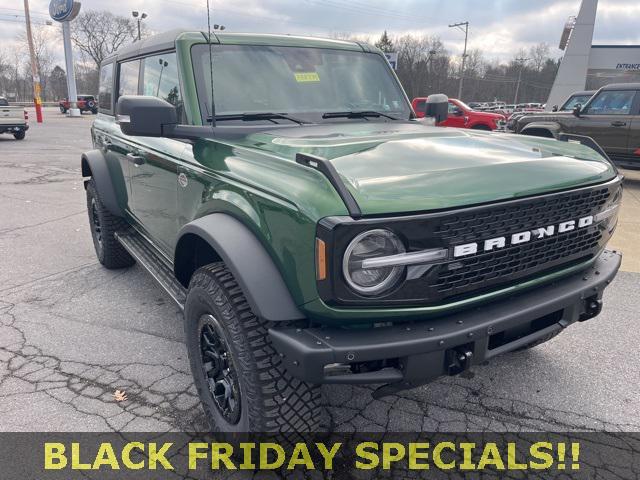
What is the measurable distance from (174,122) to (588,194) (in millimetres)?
2113

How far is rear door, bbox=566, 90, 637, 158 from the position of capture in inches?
382

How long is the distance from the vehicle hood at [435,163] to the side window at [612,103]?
28.1ft

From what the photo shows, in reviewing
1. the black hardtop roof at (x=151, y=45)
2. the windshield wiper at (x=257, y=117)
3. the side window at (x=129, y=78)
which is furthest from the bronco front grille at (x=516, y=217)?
the side window at (x=129, y=78)

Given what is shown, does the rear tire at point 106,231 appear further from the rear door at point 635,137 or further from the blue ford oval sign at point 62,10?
the blue ford oval sign at point 62,10

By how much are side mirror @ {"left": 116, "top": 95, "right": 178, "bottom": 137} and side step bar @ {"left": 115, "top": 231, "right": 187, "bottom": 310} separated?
0.94 metres

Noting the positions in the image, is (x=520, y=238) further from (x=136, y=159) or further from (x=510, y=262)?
(x=136, y=159)

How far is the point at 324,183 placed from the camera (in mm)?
1867

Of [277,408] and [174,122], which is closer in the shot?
[277,408]

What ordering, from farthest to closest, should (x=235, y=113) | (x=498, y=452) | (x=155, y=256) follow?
(x=155, y=256) < (x=235, y=113) < (x=498, y=452)

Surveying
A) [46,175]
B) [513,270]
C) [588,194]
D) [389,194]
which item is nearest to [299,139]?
[389,194]

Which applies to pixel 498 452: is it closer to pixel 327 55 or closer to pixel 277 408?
pixel 277 408

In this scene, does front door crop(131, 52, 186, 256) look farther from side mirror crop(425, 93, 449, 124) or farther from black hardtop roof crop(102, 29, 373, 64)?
side mirror crop(425, 93, 449, 124)

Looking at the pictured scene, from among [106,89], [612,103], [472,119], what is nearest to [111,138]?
[106,89]

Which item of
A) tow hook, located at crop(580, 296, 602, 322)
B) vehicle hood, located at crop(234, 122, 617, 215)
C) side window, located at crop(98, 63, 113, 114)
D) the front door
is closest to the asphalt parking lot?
tow hook, located at crop(580, 296, 602, 322)
